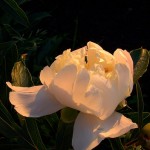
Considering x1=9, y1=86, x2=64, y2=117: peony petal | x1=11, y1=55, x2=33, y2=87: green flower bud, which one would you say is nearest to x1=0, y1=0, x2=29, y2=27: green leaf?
x1=11, y1=55, x2=33, y2=87: green flower bud

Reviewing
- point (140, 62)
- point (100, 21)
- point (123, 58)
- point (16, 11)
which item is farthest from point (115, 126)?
point (100, 21)

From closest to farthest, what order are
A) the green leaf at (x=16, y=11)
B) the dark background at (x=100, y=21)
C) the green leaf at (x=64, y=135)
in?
the green leaf at (x=64, y=135), the green leaf at (x=16, y=11), the dark background at (x=100, y=21)

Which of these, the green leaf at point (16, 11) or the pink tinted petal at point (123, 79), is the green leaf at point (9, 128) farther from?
the green leaf at point (16, 11)

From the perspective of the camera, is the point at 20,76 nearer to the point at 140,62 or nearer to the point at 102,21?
the point at 140,62

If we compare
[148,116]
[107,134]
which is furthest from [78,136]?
[148,116]

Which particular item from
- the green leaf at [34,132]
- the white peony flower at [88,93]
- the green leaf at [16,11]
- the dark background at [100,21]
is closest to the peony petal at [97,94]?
the white peony flower at [88,93]
